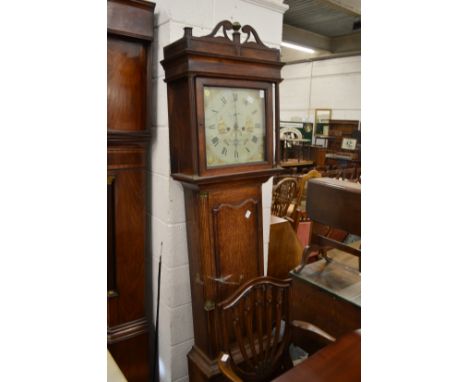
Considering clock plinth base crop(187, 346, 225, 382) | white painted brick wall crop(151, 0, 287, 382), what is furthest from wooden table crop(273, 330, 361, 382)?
white painted brick wall crop(151, 0, 287, 382)

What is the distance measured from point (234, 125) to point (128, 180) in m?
0.58

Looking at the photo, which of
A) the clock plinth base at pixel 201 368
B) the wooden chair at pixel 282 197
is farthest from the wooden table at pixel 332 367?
the wooden chair at pixel 282 197

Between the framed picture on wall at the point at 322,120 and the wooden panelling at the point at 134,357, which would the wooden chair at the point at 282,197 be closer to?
the wooden panelling at the point at 134,357

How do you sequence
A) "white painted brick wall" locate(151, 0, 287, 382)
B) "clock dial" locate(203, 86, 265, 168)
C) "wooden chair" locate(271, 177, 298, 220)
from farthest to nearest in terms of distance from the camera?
1. "wooden chair" locate(271, 177, 298, 220)
2. "white painted brick wall" locate(151, 0, 287, 382)
3. "clock dial" locate(203, 86, 265, 168)

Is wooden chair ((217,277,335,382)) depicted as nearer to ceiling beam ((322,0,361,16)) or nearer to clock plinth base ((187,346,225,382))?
clock plinth base ((187,346,225,382))

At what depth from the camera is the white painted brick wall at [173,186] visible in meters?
1.49

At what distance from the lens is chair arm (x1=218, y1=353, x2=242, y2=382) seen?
128 cm

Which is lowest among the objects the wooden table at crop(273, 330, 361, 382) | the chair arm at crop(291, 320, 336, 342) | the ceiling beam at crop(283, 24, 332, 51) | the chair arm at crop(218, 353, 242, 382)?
the chair arm at crop(218, 353, 242, 382)

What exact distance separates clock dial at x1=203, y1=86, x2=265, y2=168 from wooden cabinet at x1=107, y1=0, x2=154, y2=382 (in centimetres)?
38

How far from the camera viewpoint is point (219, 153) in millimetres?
1436

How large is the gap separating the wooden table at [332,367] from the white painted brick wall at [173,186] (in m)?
0.77
